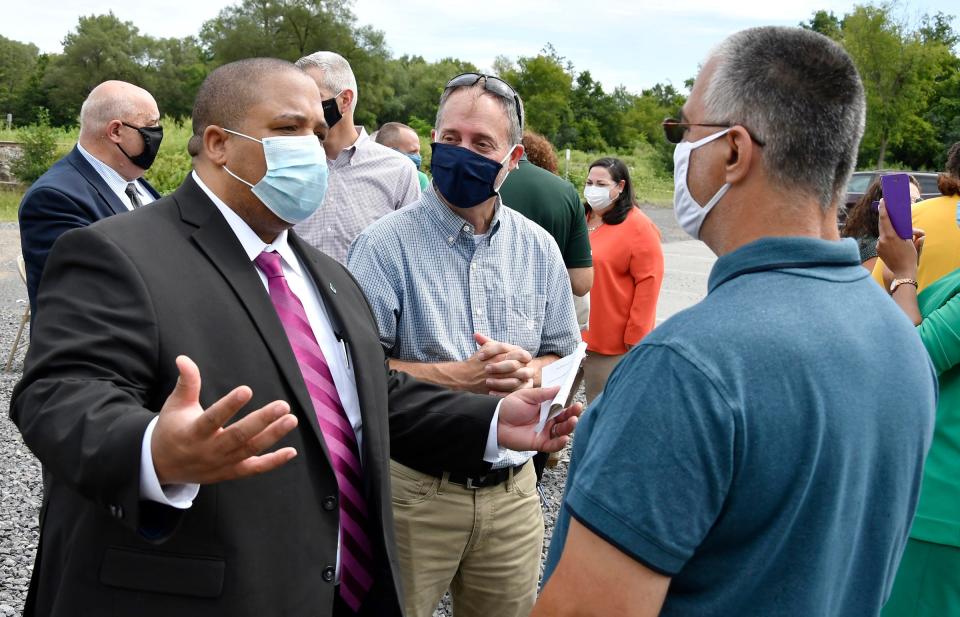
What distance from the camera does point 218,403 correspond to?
1.40 metres

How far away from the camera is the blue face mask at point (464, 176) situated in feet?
9.68

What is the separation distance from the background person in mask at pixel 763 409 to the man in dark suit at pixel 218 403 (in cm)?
55

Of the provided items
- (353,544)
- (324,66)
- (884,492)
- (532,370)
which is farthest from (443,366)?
(324,66)

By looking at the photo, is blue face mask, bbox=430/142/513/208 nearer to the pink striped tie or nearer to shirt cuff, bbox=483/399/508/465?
shirt cuff, bbox=483/399/508/465

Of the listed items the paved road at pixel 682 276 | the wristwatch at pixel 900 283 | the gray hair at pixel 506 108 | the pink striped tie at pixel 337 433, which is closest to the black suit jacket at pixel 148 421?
the pink striped tie at pixel 337 433

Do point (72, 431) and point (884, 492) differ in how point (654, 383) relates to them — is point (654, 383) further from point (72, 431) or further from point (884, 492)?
point (72, 431)

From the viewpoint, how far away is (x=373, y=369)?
2.26m

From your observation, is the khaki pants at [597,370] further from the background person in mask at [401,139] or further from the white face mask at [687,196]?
the white face mask at [687,196]

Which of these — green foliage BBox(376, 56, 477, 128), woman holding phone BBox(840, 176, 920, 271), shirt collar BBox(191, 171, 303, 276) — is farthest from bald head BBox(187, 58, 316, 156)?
green foliage BBox(376, 56, 477, 128)

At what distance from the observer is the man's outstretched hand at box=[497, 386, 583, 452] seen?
7.93 feet

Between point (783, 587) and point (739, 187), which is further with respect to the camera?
point (739, 187)

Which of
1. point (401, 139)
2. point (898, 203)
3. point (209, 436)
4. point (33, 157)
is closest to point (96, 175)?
point (209, 436)

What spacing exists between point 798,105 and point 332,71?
133 inches

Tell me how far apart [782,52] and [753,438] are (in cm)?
67
